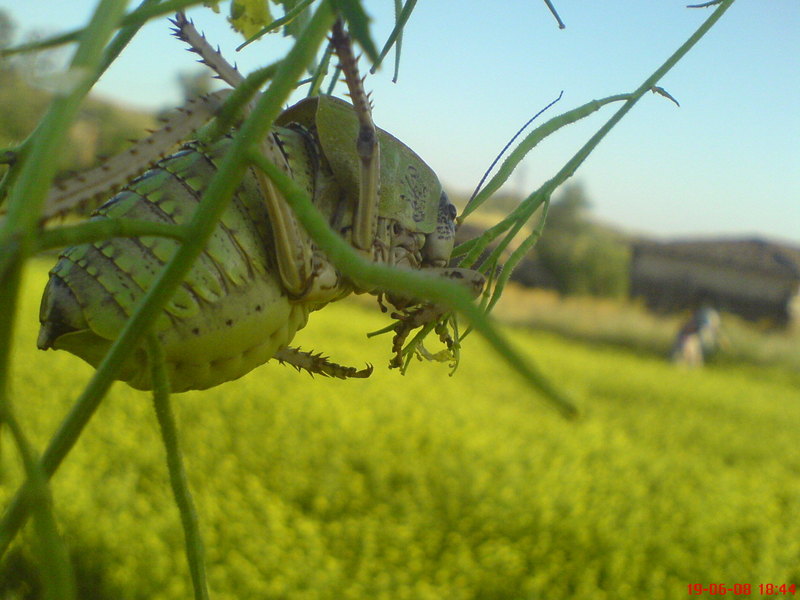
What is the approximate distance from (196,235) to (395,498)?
2506 millimetres

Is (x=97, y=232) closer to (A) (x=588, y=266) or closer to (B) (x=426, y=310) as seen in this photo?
(B) (x=426, y=310)

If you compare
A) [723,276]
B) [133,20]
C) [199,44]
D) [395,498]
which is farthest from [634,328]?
[133,20]

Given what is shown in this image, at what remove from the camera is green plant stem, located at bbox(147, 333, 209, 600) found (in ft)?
0.61

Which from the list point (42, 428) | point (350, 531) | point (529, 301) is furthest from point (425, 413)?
point (529, 301)

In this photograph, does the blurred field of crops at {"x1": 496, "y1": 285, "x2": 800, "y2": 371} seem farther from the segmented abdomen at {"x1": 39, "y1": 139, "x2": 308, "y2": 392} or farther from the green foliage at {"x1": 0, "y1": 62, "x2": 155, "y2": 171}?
the segmented abdomen at {"x1": 39, "y1": 139, "x2": 308, "y2": 392}

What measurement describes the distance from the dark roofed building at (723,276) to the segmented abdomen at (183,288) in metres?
10.7

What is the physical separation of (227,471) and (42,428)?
62cm

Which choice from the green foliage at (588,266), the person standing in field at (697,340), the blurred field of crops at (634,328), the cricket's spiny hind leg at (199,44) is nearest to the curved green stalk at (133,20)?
the cricket's spiny hind leg at (199,44)

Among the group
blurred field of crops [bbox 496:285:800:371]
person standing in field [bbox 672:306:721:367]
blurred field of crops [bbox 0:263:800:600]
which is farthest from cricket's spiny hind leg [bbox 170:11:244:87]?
blurred field of crops [bbox 496:285:800:371]

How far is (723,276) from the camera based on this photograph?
409 inches

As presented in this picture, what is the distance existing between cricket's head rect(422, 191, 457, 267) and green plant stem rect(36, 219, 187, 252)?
231 millimetres

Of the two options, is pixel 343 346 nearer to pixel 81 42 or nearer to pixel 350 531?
pixel 350 531

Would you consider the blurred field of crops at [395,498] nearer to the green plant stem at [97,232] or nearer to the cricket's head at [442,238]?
the cricket's head at [442,238]

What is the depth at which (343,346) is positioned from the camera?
4.84m
